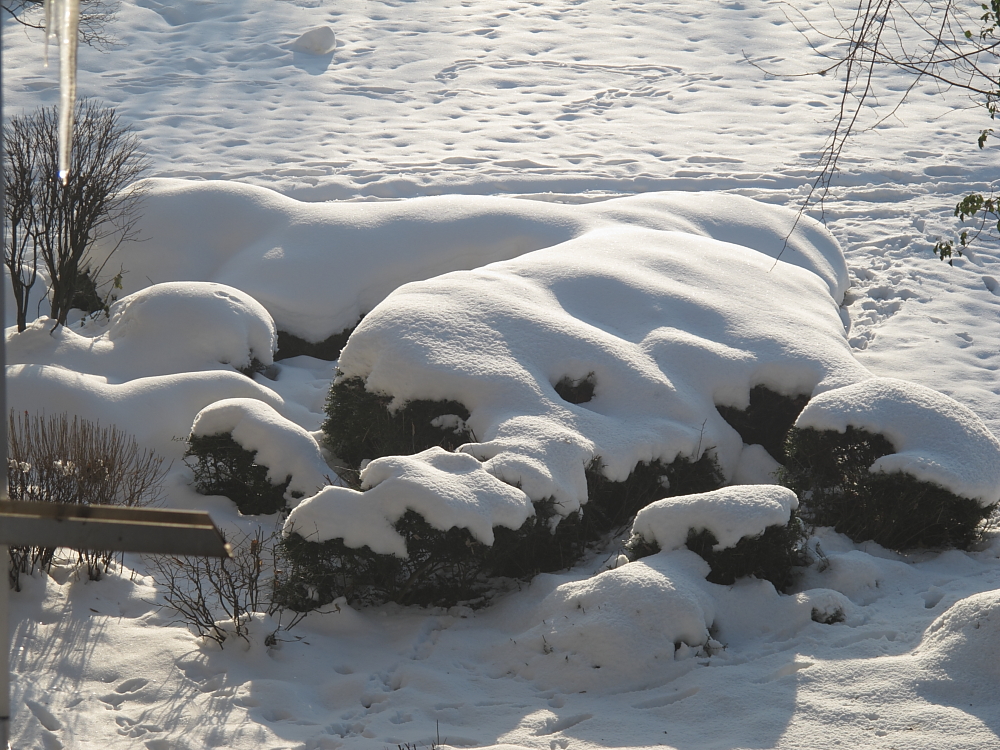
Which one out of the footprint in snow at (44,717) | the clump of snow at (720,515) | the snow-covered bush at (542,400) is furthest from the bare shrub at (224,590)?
the clump of snow at (720,515)

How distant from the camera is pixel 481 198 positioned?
1205 cm

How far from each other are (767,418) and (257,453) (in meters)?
4.22

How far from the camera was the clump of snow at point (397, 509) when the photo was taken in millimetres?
5605

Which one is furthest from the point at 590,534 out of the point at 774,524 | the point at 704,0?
the point at 704,0

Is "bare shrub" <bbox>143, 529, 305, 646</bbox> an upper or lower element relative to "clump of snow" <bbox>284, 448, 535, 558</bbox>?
lower

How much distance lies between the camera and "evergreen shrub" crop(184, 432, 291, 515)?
7.24 metres

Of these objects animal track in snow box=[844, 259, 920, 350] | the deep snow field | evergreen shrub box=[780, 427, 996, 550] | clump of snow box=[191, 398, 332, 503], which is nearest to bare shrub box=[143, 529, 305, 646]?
the deep snow field

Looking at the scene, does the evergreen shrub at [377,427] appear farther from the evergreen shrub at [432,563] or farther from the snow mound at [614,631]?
the snow mound at [614,631]

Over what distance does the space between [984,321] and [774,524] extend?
7409mm

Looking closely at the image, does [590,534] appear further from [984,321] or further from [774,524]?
[984,321]

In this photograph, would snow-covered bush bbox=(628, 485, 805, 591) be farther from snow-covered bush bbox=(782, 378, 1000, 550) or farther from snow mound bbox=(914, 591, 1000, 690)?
snow mound bbox=(914, 591, 1000, 690)

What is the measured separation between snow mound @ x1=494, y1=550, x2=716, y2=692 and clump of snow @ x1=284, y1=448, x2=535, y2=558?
62cm

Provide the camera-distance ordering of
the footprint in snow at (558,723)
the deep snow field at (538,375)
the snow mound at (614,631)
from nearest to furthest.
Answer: the footprint in snow at (558,723) < the deep snow field at (538,375) < the snow mound at (614,631)

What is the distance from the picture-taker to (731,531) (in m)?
5.84
